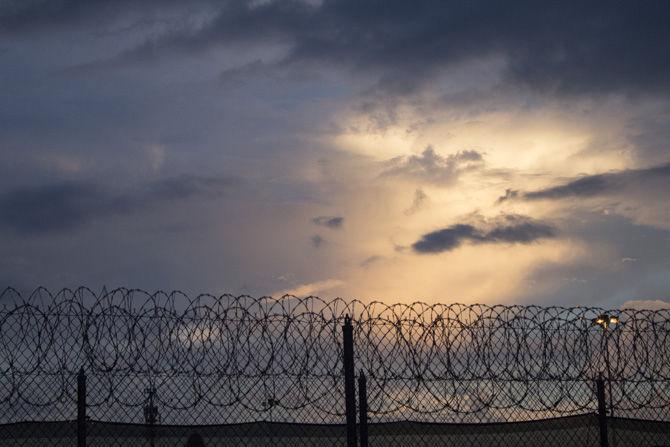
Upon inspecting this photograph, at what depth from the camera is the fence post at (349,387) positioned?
9.02 meters

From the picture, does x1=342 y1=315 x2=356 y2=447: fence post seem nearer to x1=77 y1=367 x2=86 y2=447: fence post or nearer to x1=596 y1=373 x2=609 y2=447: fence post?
x1=77 y1=367 x2=86 y2=447: fence post

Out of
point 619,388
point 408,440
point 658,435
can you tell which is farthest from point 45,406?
point 658,435

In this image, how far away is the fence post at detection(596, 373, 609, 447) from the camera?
35.0 ft

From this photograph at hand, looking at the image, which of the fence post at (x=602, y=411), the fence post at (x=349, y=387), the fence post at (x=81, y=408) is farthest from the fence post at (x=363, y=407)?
the fence post at (x=602, y=411)

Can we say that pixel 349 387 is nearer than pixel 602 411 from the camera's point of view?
Yes

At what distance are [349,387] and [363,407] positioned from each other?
315mm

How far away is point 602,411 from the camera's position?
1076 cm

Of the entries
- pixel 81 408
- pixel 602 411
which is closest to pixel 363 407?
pixel 81 408

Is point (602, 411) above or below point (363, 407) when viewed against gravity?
below

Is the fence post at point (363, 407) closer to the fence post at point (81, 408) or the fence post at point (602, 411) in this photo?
the fence post at point (81, 408)

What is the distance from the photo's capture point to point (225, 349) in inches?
344

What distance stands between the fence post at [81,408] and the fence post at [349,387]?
2.49 m

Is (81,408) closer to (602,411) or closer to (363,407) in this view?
(363,407)

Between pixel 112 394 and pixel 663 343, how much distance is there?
654 centimetres
